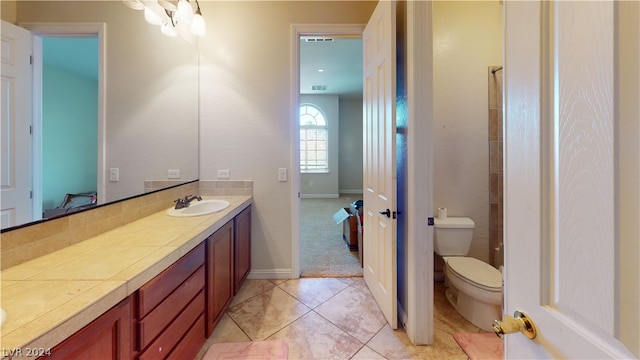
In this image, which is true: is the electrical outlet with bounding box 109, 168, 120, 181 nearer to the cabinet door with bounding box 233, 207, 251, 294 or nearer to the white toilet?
the cabinet door with bounding box 233, 207, 251, 294

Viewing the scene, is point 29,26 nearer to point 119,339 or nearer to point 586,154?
point 119,339

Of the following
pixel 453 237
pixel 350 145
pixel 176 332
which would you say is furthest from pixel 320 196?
pixel 176 332

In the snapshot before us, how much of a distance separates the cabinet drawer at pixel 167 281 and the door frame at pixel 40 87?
606 mm

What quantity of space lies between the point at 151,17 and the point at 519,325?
2.60 m

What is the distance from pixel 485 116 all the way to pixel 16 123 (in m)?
3.08

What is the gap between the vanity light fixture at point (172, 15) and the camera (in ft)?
5.68

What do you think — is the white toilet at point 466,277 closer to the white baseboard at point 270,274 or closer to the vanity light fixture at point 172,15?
the white baseboard at point 270,274

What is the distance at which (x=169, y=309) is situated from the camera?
1.09 m

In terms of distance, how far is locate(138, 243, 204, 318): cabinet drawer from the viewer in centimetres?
91

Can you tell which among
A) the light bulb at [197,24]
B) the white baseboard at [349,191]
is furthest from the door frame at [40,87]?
the white baseboard at [349,191]

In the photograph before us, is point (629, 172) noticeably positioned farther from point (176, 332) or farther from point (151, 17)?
point (151, 17)

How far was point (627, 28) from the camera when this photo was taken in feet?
1.10

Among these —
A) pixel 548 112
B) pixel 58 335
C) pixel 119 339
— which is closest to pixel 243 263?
pixel 119 339

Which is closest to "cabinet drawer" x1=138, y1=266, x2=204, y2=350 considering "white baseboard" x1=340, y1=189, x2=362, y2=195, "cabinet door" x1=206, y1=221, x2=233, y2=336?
"cabinet door" x1=206, y1=221, x2=233, y2=336
